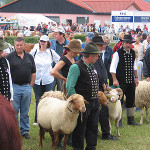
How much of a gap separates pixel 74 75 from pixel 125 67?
2586 millimetres

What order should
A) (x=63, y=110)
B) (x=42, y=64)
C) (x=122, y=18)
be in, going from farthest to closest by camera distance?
(x=122, y=18), (x=42, y=64), (x=63, y=110)

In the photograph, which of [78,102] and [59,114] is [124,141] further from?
[78,102]

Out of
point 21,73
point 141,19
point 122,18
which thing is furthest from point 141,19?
point 21,73

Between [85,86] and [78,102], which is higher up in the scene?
[85,86]

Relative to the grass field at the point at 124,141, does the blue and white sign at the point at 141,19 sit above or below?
above

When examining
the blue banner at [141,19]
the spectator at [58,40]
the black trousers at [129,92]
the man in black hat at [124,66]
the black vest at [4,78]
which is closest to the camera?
the black vest at [4,78]

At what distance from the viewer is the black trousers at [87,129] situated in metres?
5.36


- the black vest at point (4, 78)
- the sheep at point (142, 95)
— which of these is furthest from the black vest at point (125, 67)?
the black vest at point (4, 78)

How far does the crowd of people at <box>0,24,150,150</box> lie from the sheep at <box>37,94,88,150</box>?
6.3 inches

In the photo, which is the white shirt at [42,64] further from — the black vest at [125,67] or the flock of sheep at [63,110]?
the black vest at [125,67]

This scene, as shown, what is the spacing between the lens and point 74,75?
16.9ft

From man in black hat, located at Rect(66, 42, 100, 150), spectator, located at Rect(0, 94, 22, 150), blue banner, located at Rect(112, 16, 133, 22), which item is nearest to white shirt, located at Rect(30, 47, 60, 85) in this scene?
man in black hat, located at Rect(66, 42, 100, 150)

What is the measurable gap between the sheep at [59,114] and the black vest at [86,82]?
218mm

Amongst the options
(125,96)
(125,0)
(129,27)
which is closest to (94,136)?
(125,96)
